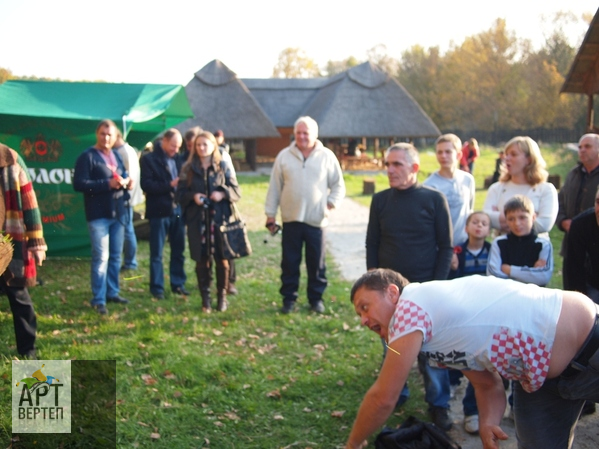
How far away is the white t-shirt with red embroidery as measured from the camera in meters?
2.46

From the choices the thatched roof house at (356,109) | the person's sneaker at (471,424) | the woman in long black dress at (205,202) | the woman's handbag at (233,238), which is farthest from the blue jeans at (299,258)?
the thatched roof house at (356,109)

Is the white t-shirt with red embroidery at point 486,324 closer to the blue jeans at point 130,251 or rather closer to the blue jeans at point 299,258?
the blue jeans at point 299,258

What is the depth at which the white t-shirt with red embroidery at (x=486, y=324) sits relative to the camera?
246 centimetres

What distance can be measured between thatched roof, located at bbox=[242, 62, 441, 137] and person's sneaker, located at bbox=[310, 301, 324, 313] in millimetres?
21456

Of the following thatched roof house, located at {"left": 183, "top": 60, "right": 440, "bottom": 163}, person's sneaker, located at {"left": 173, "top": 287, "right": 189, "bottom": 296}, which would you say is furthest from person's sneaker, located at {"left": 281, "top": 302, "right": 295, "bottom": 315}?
thatched roof house, located at {"left": 183, "top": 60, "right": 440, "bottom": 163}

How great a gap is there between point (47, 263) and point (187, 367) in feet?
15.8

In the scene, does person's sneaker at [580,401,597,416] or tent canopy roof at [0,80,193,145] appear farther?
tent canopy roof at [0,80,193,145]

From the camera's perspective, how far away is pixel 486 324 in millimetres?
2465

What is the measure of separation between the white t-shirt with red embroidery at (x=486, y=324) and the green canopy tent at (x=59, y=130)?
257 inches

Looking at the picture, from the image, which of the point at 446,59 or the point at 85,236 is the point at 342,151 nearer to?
the point at 85,236

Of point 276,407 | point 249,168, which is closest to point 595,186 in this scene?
point 276,407

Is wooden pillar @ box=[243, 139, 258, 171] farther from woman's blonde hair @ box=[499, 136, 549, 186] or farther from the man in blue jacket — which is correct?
woman's blonde hair @ box=[499, 136, 549, 186]

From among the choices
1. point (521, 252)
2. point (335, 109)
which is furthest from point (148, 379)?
point (335, 109)

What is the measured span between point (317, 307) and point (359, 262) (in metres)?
2.93
